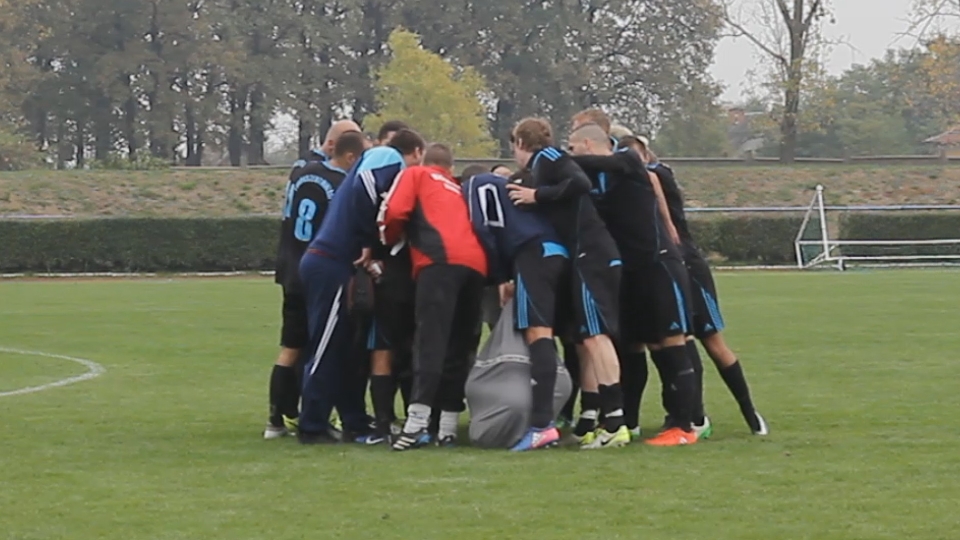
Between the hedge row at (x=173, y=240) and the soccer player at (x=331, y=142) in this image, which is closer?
the soccer player at (x=331, y=142)

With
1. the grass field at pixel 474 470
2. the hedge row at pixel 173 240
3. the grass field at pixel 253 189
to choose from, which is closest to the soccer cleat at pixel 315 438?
the grass field at pixel 474 470

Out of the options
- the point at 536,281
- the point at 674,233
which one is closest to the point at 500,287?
the point at 536,281

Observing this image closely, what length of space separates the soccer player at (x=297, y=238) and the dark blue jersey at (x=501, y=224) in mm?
835

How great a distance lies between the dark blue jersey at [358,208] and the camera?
26.7 feet

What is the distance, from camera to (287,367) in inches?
346

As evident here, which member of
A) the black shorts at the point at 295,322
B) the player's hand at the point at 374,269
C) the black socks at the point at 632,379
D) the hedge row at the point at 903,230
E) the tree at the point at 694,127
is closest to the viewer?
the player's hand at the point at 374,269

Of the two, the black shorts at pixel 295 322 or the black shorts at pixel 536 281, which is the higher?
the black shorts at pixel 536 281

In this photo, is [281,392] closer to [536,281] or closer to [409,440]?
[409,440]

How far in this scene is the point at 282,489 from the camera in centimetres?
681

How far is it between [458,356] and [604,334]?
913mm

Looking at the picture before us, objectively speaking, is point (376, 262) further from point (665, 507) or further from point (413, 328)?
point (665, 507)

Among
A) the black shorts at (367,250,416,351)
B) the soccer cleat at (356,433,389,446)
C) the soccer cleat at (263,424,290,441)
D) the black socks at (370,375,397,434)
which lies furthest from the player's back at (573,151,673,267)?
the soccer cleat at (263,424,290,441)

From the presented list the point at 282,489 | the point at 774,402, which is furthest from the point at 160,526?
the point at 774,402

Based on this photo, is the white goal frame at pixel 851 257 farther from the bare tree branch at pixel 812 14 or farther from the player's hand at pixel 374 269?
the player's hand at pixel 374 269
